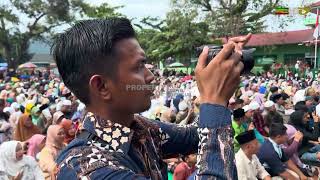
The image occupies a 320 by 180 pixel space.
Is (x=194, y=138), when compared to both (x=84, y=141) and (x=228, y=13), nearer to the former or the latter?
(x=84, y=141)

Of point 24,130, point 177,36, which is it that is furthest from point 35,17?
point 24,130

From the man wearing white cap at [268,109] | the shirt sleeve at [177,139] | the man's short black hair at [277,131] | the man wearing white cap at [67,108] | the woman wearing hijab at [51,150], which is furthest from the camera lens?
the man wearing white cap at [67,108]

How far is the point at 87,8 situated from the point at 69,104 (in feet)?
92.0

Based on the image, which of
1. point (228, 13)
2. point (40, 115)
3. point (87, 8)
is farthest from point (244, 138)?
point (87, 8)

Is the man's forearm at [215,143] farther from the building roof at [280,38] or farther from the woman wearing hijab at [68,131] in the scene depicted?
the building roof at [280,38]

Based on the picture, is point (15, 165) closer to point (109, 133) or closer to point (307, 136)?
point (109, 133)

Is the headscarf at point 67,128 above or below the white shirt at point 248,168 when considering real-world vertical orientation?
above

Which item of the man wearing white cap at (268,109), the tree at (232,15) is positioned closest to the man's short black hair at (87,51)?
the man wearing white cap at (268,109)

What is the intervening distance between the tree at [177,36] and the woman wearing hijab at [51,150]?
21709mm

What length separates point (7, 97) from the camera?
1170cm

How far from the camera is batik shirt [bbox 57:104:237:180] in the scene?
1.07 metres

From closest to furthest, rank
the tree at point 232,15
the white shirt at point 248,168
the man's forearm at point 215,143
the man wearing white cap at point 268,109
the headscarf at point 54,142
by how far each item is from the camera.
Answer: the man's forearm at point 215,143 → the white shirt at point 248,168 → the headscarf at point 54,142 → the man wearing white cap at point 268,109 → the tree at point 232,15

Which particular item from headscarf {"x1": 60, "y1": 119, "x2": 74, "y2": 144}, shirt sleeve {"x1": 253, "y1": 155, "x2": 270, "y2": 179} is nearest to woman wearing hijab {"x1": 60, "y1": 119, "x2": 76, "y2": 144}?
headscarf {"x1": 60, "y1": 119, "x2": 74, "y2": 144}

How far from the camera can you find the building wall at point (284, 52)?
30.3m
